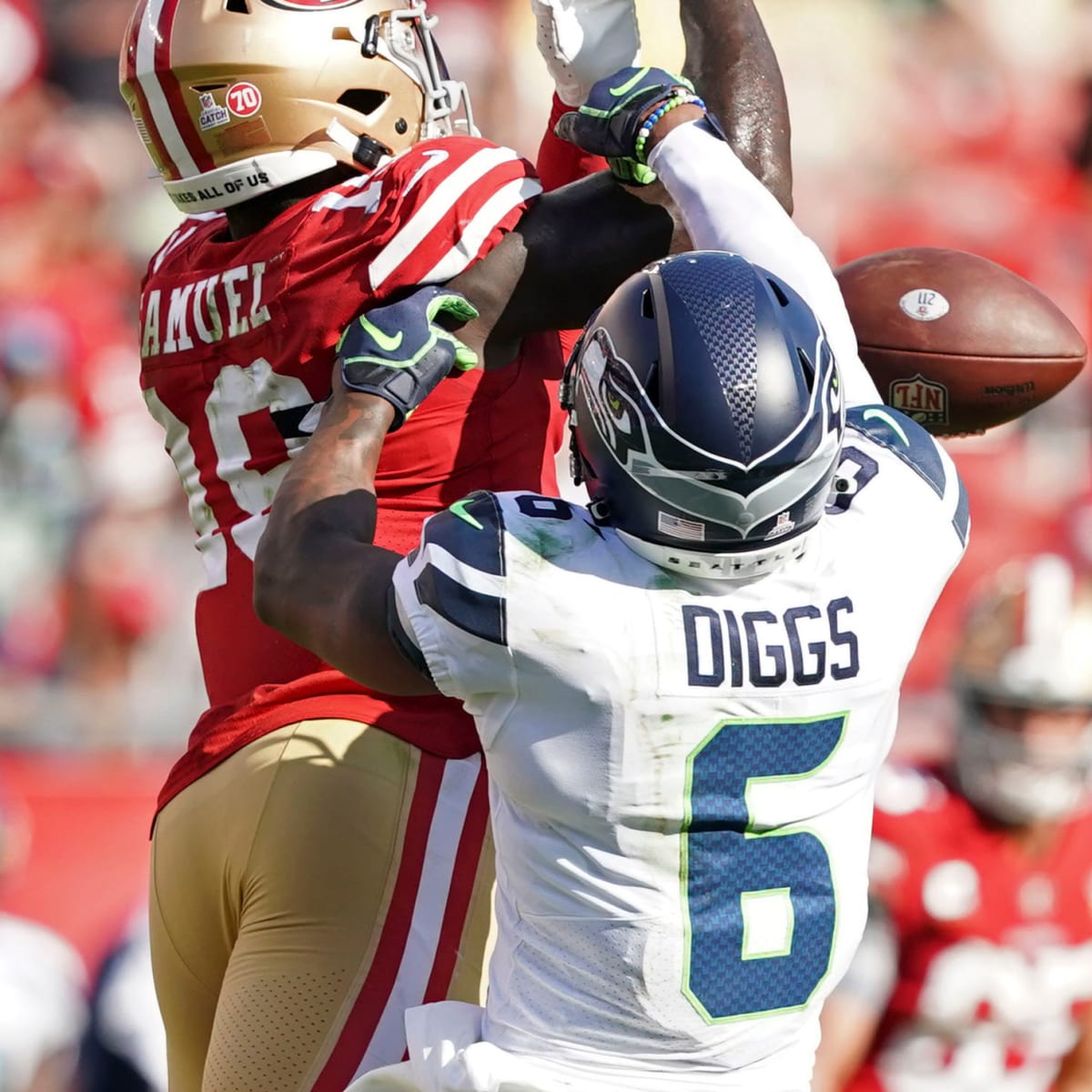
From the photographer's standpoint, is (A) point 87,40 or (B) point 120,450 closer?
(B) point 120,450

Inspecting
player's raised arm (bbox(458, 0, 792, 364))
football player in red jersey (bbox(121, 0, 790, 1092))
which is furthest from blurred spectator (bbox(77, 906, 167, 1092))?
player's raised arm (bbox(458, 0, 792, 364))

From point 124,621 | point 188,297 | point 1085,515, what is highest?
point 188,297

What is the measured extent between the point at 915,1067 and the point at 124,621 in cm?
420

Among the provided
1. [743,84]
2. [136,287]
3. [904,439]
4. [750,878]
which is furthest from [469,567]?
[136,287]

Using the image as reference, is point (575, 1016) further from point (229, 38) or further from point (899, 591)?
point (229, 38)

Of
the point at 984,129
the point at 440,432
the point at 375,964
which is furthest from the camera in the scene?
the point at 984,129

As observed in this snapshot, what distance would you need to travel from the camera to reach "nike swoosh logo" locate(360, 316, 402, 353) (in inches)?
94.3

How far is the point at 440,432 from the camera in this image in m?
2.57

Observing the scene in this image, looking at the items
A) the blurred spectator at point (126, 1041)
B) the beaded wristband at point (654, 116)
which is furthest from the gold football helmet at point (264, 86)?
the blurred spectator at point (126, 1041)

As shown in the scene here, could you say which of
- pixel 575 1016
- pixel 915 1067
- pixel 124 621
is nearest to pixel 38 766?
pixel 124 621

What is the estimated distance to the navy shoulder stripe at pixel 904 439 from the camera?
222cm

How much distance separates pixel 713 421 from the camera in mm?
1979

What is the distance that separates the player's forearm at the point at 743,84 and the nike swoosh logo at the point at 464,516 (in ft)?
2.78

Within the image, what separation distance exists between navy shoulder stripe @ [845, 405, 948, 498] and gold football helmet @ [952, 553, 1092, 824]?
7.59 ft
